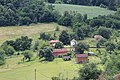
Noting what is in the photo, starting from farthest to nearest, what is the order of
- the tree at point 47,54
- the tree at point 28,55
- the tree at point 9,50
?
the tree at point 9,50, the tree at point 28,55, the tree at point 47,54

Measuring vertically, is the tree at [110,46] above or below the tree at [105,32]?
above

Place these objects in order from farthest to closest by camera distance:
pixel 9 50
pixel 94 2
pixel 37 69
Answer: pixel 94 2 < pixel 9 50 < pixel 37 69

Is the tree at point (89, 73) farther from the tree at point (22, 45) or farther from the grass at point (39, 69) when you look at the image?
the tree at point (22, 45)

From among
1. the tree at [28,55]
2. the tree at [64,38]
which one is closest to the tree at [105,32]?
the tree at [64,38]

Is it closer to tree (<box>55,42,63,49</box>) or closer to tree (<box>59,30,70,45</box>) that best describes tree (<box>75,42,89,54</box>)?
tree (<box>55,42,63,49</box>)

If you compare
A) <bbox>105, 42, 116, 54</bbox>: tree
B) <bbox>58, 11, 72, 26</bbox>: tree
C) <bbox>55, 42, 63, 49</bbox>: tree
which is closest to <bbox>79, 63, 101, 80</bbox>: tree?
<bbox>105, 42, 116, 54</bbox>: tree

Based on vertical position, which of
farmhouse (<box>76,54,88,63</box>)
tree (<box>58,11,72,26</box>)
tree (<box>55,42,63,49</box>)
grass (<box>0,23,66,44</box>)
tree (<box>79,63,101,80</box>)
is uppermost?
tree (<box>79,63,101,80</box>)

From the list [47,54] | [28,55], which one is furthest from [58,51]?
[28,55]

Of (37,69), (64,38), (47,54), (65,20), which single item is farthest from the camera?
(65,20)

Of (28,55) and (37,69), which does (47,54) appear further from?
(37,69)
